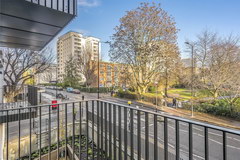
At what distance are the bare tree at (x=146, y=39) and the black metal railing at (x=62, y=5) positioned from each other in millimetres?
10220

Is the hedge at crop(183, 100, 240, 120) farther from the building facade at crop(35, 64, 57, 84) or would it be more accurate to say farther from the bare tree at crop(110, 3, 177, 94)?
the building facade at crop(35, 64, 57, 84)

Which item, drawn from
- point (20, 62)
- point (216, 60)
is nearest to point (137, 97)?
point (216, 60)

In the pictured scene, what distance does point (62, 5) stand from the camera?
204 cm

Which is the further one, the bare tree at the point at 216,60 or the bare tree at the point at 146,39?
the bare tree at the point at 146,39

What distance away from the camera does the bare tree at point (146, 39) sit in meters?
11.4

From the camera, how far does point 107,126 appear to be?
5.84ft

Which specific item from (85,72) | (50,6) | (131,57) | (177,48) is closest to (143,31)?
(131,57)

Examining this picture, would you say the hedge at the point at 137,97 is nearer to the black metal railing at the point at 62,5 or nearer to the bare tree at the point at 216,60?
the bare tree at the point at 216,60

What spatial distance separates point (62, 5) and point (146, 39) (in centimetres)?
1127

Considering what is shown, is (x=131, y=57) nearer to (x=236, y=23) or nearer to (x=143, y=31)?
(x=143, y=31)

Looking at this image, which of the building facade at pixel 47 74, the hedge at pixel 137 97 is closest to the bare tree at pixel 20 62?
the building facade at pixel 47 74

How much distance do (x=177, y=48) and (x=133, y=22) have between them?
516 cm

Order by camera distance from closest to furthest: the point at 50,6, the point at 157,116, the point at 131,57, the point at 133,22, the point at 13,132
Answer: the point at 157,116 → the point at 50,6 → the point at 13,132 → the point at 133,22 → the point at 131,57

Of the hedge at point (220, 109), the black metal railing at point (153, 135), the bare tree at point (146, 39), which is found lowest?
the hedge at point (220, 109)
